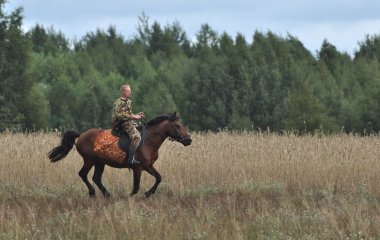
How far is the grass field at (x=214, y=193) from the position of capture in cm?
889

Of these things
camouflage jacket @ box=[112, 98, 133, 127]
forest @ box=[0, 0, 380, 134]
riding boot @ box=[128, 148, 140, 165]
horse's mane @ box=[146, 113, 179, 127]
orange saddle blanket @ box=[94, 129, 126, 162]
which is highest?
forest @ box=[0, 0, 380, 134]

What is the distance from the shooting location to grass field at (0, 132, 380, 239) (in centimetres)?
889

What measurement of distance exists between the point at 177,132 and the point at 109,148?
1.20 m

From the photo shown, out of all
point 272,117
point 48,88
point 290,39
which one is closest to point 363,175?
point 272,117

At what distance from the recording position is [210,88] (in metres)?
60.5

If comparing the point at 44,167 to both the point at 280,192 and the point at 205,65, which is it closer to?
the point at 280,192

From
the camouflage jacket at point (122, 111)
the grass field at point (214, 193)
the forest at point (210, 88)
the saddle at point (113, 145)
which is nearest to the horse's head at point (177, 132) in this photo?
the saddle at point (113, 145)

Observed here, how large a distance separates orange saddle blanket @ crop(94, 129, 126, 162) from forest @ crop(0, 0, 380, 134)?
97.1ft

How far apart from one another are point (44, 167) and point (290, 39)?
7170 centimetres

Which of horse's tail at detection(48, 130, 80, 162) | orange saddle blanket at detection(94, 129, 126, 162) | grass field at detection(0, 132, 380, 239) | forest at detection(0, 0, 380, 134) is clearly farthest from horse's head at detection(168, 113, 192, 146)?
forest at detection(0, 0, 380, 134)

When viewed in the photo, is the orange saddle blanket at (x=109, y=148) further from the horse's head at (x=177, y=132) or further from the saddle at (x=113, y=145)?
the horse's head at (x=177, y=132)

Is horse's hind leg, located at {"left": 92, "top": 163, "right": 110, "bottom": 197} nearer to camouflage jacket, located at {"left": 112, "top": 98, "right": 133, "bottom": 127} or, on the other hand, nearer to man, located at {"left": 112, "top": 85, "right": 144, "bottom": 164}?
man, located at {"left": 112, "top": 85, "right": 144, "bottom": 164}

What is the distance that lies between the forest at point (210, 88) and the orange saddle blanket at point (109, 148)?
2960 cm

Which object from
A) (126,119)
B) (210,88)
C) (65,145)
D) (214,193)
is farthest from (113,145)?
(210,88)
